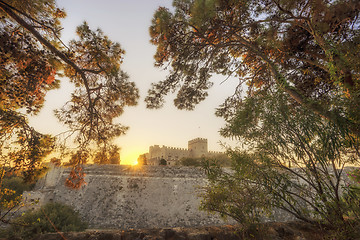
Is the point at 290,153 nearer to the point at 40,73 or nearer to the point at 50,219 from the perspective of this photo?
the point at 40,73

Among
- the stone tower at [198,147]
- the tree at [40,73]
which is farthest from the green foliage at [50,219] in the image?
the stone tower at [198,147]

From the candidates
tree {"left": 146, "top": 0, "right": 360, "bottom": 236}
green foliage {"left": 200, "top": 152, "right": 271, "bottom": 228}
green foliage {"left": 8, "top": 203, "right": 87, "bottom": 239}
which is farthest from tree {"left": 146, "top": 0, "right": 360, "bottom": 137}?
green foliage {"left": 8, "top": 203, "right": 87, "bottom": 239}

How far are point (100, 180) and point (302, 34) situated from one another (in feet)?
53.7

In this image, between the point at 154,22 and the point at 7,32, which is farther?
the point at 154,22

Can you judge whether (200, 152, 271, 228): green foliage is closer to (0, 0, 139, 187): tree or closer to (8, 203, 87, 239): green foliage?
(0, 0, 139, 187): tree

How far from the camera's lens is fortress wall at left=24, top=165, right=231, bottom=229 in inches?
510

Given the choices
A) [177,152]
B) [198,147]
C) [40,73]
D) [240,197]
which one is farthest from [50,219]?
[198,147]

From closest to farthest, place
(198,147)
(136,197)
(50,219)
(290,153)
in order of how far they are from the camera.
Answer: (290,153) < (50,219) < (136,197) < (198,147)

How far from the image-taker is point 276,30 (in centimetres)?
Answer: 562

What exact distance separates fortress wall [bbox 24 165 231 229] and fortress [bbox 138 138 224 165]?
11.8 m

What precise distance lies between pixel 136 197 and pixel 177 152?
54.4 ft

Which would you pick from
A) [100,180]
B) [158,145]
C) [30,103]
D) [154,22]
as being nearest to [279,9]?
[154,22]

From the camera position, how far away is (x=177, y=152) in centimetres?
3014

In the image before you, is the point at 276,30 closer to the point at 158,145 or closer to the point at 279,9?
the point at 279,9
